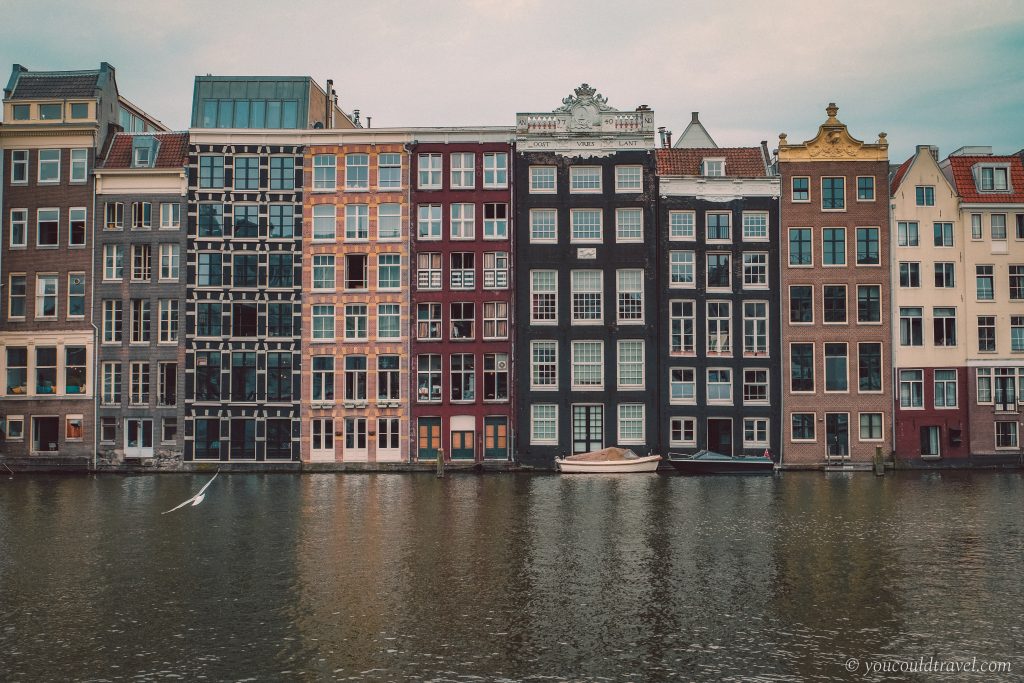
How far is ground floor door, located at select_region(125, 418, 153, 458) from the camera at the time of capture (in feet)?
213

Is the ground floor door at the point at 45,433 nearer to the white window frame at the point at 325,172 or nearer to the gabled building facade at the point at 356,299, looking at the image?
the gabled building facade at the point at 356,299

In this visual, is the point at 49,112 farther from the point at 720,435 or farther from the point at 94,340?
the point at 720,435

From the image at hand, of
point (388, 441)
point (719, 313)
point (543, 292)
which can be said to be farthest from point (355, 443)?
point (719, 313)

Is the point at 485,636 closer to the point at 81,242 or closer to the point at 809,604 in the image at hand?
the point at 809,604

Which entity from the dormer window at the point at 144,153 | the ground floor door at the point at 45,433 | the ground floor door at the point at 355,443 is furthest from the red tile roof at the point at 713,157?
the ground floor door at the point at 45,433

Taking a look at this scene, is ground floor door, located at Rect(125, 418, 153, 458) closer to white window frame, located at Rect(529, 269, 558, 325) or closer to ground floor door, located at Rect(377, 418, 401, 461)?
ground floor door, located at Rect(377, 418, 401, 461)

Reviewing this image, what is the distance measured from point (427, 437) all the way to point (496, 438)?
4.65 metres

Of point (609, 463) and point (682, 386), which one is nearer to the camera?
point (609, 463)

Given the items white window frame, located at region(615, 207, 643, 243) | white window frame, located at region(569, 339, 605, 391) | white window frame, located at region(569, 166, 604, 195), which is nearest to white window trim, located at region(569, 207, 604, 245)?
white window frame, located at region(615, 207, 643, 243)

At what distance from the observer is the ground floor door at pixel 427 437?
6550 centimetres

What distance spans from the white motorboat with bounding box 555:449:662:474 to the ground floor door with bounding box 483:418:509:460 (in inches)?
A: 179

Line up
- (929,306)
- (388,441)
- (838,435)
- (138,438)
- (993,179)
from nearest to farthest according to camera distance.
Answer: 1. (838,435)
2. (138,438)
3. (388,441)
4. (929,306)
5. (993,179)

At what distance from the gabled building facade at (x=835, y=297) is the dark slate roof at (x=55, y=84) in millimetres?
47915

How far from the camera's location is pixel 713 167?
66.4 meters
